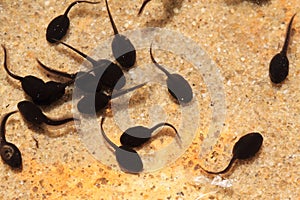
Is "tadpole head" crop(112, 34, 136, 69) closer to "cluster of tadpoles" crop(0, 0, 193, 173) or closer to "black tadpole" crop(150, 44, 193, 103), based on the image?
"cluster of tadpoles" crop(0, 0, 193, 173)

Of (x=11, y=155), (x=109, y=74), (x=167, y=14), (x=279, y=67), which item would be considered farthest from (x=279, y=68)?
(x=11, y=155)

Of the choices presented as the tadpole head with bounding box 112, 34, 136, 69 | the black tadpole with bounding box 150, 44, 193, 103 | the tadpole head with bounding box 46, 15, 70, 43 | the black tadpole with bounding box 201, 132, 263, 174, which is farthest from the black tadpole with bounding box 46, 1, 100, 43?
the black tadpole with bounding box 201, 132, 263, 174

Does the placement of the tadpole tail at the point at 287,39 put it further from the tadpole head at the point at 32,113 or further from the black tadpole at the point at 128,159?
the tadpole head at the point at 32,113

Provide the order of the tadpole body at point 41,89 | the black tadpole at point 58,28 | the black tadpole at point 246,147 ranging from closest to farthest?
1. the black tadpole at point 246,147
2. the tadpole body at point 41,89
3. the black tadpole at point 58,28

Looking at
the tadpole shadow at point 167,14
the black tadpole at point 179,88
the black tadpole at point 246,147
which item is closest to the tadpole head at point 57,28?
the tadpole shadow at point 167,14

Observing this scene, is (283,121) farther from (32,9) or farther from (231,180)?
(32,9)
